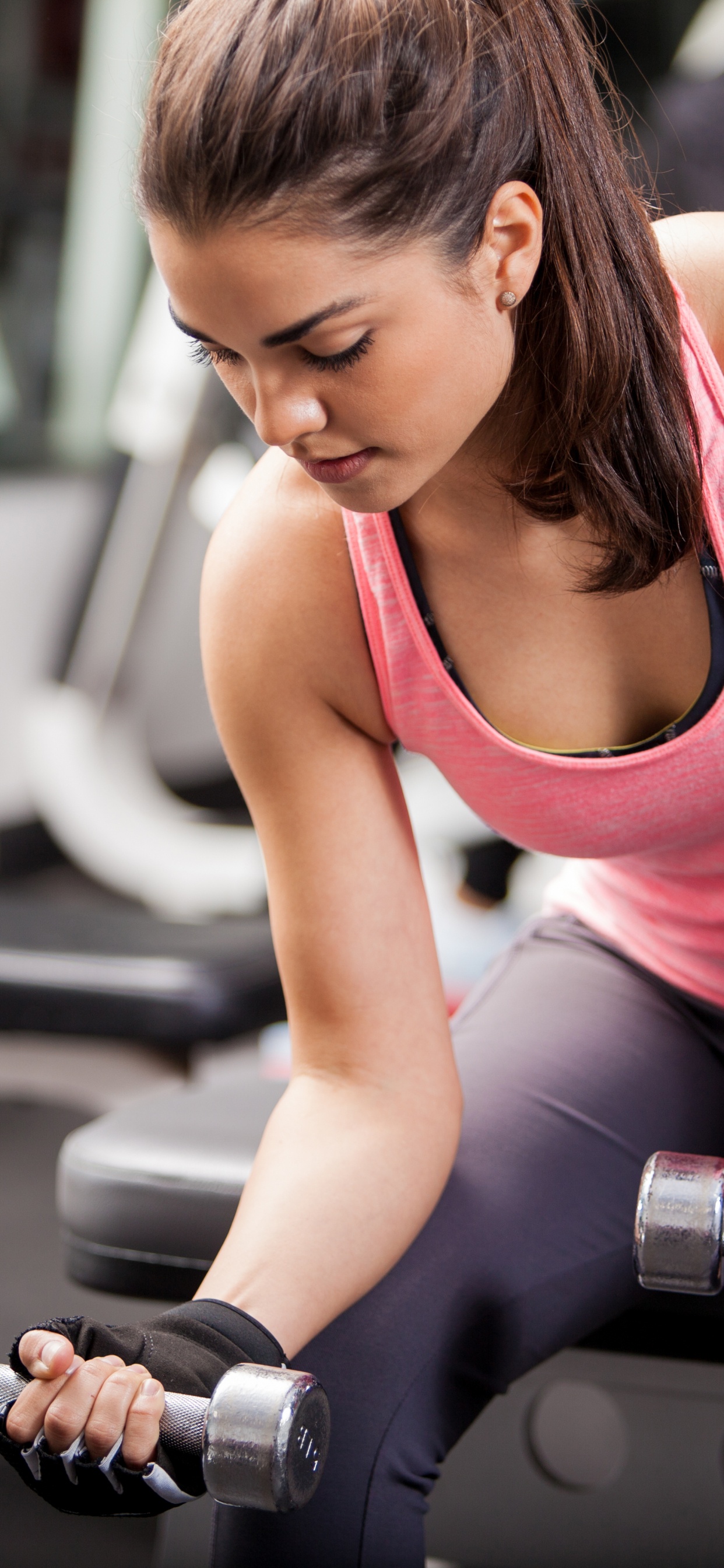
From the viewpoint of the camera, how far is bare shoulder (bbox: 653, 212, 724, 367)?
2.94 ft

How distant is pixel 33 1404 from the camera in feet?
2.29

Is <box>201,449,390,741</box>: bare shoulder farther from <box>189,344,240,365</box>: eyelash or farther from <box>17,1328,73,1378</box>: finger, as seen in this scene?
<box>17,1328,73,1378</box>: finger

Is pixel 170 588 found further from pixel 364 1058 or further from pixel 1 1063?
pixel 364 1058

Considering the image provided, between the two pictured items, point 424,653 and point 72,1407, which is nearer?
point 72,1407

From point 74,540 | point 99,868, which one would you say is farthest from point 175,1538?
point 74,540

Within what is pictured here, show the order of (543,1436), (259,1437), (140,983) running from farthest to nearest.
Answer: (140,983) < (543,1436) < (259,1437)

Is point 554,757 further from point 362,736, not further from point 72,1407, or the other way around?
point 72,1407

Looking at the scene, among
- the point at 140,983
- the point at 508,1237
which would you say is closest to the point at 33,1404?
the point at 508,1237

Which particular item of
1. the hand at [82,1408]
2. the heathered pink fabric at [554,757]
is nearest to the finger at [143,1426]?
the hand at [82,1408]

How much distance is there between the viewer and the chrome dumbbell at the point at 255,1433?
0.66 metres

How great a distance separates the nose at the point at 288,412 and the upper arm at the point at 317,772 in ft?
0.55

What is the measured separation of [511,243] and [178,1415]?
0.62m

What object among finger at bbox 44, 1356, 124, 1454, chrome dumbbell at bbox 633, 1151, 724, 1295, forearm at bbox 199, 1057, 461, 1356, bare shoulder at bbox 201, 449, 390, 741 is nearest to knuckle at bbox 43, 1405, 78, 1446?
finger at bbox 44, 1356, 124, 1454

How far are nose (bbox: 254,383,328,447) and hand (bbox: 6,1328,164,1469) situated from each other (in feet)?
1.54
